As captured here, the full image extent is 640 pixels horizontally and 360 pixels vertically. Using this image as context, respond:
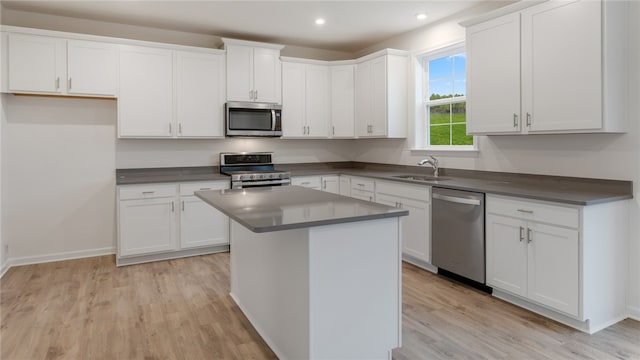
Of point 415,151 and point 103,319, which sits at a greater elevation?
point 415,151

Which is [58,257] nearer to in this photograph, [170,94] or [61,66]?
[61,66]

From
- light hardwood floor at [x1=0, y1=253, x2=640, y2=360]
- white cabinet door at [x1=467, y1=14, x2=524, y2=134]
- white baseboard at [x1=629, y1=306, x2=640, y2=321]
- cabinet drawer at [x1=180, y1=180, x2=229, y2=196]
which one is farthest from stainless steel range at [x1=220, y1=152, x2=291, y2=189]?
white baseboard at [x1=629, y1=306, x2=640, y2=321]

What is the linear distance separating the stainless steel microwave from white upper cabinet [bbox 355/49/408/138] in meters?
1.18

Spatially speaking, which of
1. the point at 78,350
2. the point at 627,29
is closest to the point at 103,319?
the point at 78,350

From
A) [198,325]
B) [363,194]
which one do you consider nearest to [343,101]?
[363,194]

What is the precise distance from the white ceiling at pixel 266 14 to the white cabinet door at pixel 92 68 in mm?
355

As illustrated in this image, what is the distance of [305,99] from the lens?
5363 mm

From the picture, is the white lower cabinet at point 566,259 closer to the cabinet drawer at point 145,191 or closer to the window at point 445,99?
the window at point 445,99

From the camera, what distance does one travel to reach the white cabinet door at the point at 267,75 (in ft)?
16.3

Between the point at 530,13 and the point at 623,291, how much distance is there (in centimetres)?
213

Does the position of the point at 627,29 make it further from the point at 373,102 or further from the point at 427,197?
the point at 373,102

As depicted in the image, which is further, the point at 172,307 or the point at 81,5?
the point at 81,5

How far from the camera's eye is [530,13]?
3096mm

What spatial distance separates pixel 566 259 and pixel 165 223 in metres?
3.66
